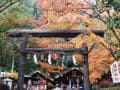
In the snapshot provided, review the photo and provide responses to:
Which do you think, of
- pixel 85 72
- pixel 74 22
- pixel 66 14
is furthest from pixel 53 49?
pixel 85 72

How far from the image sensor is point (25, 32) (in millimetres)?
9930

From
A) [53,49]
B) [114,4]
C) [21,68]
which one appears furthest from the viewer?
[53,49]

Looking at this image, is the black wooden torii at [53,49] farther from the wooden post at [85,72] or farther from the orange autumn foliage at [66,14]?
the orange autumn foliage at [66,14]

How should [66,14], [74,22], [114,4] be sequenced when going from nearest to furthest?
[114,4] < [66,14] < [74,22]

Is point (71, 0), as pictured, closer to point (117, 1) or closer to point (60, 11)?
point (60, 11)

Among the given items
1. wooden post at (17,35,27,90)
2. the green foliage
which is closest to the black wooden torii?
wooden post at (17,35,27,90)

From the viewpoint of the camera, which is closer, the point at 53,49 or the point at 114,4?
the point at 114,4

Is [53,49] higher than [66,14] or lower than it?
lower

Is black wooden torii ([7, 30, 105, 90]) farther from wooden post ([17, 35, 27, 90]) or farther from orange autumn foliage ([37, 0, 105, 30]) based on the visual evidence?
orange autumn foliage ([37, 0, 105, 30])

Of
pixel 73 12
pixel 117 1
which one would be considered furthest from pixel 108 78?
pixel 117 1

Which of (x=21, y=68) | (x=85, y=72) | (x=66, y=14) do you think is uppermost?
(x=66, y=14)

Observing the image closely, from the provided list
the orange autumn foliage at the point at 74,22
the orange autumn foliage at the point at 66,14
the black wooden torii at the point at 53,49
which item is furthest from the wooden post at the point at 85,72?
the orange autumn foliage at the point at 66,14

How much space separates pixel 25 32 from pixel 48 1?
2449mm

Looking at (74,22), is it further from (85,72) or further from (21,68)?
(21,68)
